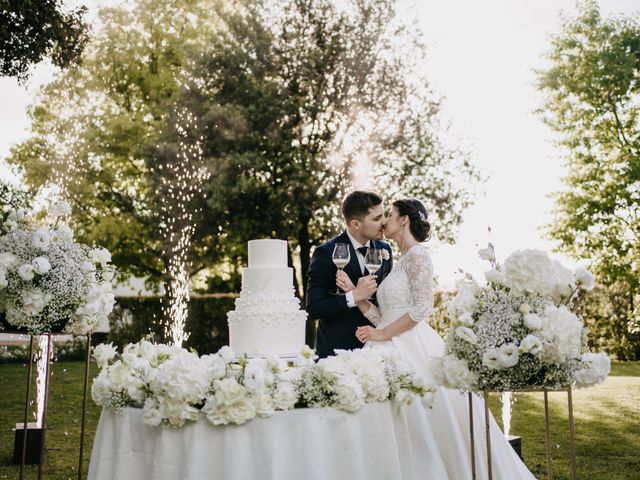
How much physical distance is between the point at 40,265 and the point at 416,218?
272 cm

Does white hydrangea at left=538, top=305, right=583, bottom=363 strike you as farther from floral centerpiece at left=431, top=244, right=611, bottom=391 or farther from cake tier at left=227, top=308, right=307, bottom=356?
cake tier at left=227, top=308, right=307, bottom=356

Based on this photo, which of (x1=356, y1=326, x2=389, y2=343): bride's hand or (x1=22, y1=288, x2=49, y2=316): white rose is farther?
(x1=356, y1=326, x2=389, y2=343): bride's hand

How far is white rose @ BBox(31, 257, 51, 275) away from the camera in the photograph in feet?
12.8

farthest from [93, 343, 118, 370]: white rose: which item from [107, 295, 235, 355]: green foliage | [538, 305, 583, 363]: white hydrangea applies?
[107, 295, 235, 355]: green foliage

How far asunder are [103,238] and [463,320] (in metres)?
18.1

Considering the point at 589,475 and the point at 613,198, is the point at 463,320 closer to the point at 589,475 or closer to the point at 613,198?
the point at 589,475

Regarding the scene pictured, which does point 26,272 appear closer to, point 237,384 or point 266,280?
point 237,384

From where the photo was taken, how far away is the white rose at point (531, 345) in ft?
9.59

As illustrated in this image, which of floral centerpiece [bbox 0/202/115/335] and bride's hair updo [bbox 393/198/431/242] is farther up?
bride's hair updo [bbox 393/198/431/242]

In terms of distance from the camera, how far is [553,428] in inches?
377

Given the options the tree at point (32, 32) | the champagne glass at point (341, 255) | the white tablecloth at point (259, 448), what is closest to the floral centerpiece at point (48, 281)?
the white tablecloth at point (259, 448)

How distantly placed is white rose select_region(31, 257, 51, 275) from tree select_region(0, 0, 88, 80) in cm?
589

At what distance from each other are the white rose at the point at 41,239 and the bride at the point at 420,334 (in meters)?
Result: 2.08

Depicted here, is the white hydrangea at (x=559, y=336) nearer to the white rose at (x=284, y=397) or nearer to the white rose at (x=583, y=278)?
the white rose at (x=583, y=278)
